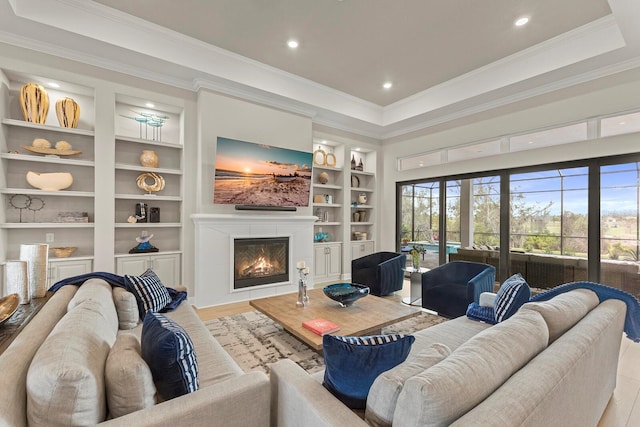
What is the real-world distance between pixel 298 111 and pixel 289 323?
12.1ft

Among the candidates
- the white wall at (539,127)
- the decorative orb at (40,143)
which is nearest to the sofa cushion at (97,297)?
the decorative orb at (40,143)

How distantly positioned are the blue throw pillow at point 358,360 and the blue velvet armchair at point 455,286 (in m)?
2.29

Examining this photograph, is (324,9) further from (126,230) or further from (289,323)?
(126,230)

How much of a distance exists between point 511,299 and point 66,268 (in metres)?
4.64

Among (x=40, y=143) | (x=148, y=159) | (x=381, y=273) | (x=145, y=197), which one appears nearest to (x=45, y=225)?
(x=40, y=143)

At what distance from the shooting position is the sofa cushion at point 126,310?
7.29 ft

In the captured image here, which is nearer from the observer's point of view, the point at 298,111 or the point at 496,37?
the point at 496,37

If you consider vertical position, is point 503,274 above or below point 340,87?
below

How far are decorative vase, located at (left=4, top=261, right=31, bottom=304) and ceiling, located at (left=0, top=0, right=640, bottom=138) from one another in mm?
2586

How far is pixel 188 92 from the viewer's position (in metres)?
4.32

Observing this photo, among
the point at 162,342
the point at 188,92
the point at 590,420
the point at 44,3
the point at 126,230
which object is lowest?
the point at 590,420

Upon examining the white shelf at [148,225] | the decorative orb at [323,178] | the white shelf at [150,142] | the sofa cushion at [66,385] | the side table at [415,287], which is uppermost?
the white shelf at [150,142]

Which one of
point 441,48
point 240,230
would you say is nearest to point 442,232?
point 441,48

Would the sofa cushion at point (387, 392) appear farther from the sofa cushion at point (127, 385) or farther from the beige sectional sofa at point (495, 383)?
the sofa cushion at point (127, 385)
